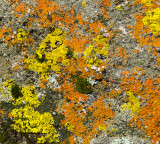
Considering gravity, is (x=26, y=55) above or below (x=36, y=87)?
above

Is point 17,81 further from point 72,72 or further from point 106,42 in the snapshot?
point 106,42

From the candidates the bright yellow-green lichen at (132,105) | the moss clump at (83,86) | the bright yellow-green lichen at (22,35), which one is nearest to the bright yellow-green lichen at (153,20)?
the bright yellow-green lichen at (132,105)

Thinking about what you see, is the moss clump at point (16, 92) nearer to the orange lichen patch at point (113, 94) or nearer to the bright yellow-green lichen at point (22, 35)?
the bright yellow-green lichen at point (22, 35)

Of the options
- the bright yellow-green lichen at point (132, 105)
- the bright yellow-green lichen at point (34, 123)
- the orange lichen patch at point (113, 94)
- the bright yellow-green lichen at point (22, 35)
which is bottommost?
the bright yellow-green lichen at point (34, 123)

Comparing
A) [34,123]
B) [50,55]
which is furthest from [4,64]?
[34,123]

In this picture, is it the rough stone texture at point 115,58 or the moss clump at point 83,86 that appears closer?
the rough stone texture at point 115,58

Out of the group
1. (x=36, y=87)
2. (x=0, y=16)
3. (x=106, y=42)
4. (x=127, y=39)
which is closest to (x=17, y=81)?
(x=36, y=87)
